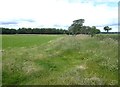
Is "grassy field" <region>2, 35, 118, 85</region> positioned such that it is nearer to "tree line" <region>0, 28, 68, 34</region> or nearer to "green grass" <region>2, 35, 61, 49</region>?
"green grass" <region>2, 35, 61, 49</region>

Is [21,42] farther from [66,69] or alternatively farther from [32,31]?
[32,31]

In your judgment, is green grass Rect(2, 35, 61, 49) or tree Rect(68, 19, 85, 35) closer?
green grass Rect(2, 35, 61, 49)

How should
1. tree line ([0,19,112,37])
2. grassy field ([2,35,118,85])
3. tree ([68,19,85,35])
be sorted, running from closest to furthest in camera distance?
grassy field ([2,35,118,85])
tree line ([0,19,112,37])
tree ([68,19,85,35])

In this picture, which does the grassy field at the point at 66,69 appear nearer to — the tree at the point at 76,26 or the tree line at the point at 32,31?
the tree at the point at 76,26

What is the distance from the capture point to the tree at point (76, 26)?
9300 cm

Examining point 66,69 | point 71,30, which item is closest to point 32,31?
point 71,30

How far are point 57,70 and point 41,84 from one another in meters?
5.43

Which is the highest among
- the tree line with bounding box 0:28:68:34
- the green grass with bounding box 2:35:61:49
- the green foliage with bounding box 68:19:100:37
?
the green foliage with bounding box 68:19:100:37

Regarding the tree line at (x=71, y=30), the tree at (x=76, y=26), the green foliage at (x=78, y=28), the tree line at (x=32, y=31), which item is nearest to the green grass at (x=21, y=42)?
the tree line at (x=71, y=30)

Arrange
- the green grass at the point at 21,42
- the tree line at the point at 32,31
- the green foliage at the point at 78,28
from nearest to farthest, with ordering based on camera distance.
A: 1. the green grass at the point at 21,42
2. the green foliage at the point at 78,28
3. the tree line at the point at 32,31

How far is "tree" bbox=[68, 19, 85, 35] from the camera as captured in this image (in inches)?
3661

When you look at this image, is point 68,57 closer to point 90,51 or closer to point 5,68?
point 90,51

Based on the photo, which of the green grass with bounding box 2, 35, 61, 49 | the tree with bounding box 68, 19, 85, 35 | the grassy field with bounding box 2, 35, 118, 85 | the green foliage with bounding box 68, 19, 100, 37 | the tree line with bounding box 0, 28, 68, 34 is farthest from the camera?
the tree line with bounding box 0, 28, 68, 34

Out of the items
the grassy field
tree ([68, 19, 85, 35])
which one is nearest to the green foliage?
tree ([68, 19, 85, 35])
